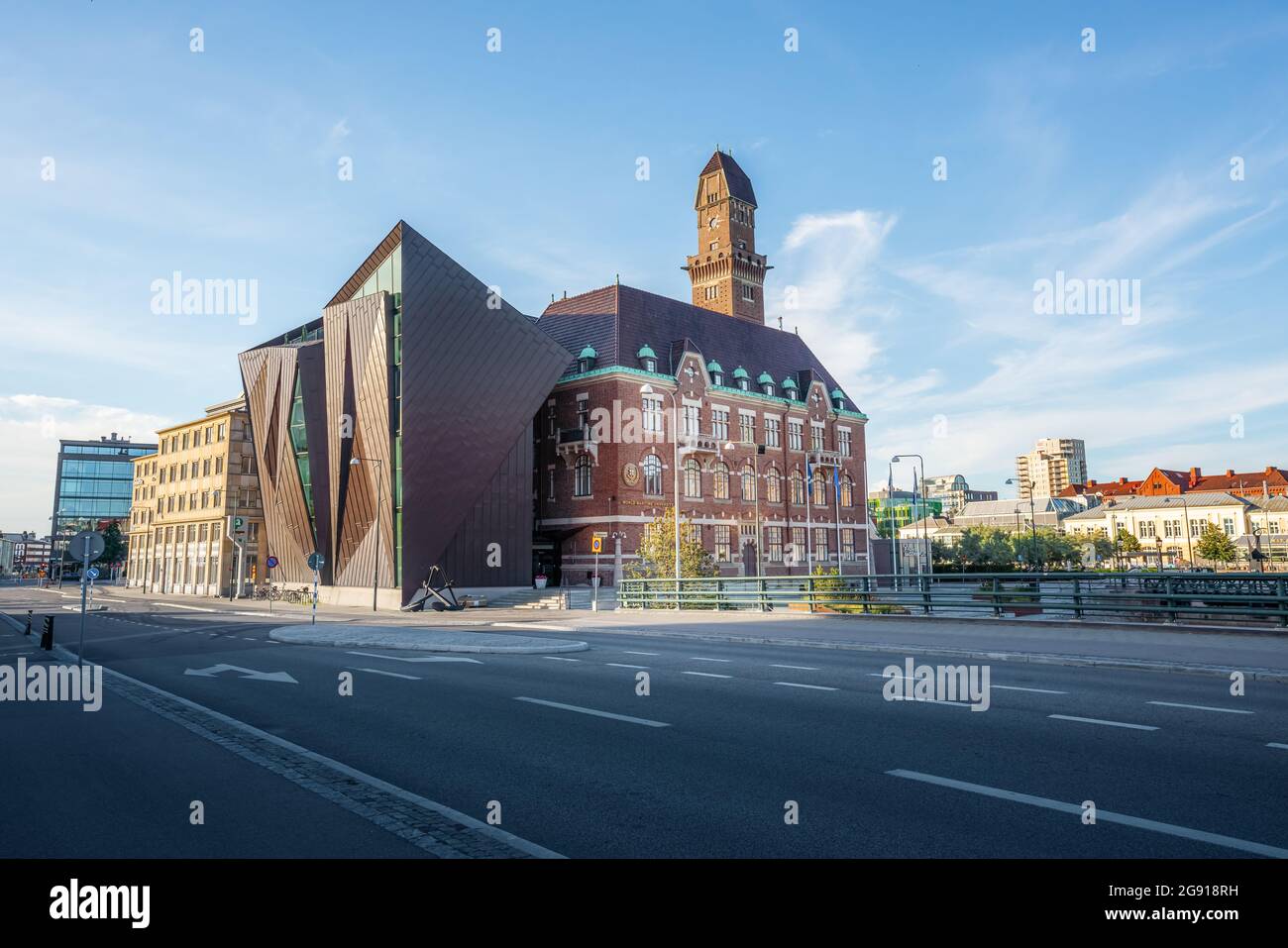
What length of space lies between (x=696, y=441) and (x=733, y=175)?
41270 millimetres

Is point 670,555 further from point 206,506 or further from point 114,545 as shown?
point 114,545

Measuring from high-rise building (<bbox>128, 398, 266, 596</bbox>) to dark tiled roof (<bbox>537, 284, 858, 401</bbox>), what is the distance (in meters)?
30.7

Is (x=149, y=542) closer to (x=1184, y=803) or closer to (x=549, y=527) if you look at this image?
(x=549, y=527)

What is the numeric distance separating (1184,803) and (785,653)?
35.8ft

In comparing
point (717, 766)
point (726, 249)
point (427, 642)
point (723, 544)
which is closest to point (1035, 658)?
point (717, 766)

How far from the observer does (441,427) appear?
44.8 m

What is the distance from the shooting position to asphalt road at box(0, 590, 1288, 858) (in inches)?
206

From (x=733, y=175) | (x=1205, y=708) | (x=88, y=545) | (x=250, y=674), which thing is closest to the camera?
(x=1205, y=708)

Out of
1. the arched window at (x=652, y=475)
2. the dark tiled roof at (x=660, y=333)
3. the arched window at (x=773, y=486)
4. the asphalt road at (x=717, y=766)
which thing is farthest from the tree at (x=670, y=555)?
the arched window at (x=773, y=486)

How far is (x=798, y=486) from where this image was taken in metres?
70.2

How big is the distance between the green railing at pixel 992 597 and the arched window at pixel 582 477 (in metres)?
19.7

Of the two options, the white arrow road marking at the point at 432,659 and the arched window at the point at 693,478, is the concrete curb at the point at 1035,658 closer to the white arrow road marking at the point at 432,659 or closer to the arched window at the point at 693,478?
the white arrow road marking at the point at 432,659

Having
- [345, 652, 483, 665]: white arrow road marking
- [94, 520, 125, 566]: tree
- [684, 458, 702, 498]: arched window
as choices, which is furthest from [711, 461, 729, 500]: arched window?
[94, 520, 125, 566]: tree
